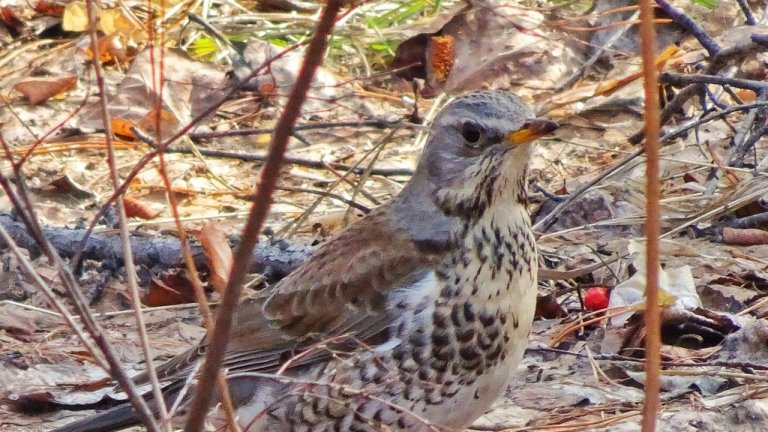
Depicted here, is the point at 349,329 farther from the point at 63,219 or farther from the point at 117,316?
the point at 63,219

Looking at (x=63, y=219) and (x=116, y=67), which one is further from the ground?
(x=116, y=67)

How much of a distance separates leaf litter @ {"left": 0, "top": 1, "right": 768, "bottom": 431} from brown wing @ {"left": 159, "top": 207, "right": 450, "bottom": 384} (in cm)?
49

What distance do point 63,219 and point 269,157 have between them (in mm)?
4469

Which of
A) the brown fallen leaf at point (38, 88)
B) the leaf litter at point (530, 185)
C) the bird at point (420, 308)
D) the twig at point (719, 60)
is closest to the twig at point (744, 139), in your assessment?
the leaf litter at point (530, 185)

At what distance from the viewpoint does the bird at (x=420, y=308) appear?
3.06 meters

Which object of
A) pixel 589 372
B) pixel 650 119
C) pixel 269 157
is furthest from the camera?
pixel 589 372

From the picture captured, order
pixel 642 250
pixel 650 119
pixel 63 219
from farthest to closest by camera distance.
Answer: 1. pixel 63 219
2. pixel 642 250
3. pixel 650 119

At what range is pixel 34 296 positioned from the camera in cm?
465

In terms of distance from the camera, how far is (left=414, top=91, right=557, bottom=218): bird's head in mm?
3129

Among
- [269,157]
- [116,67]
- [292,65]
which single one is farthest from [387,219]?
[116,67]

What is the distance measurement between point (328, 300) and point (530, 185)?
7.37 ft

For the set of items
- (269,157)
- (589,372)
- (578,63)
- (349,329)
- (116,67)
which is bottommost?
(589,372)

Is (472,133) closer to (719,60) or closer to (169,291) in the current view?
(169,291)

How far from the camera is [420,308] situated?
10.3 feet
